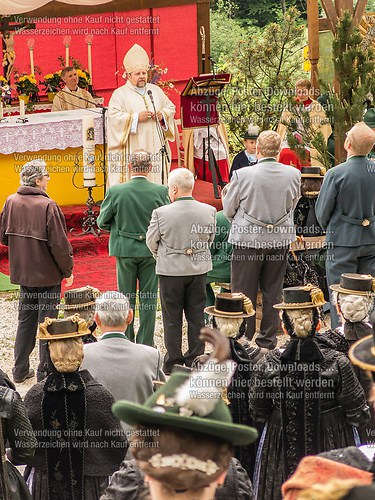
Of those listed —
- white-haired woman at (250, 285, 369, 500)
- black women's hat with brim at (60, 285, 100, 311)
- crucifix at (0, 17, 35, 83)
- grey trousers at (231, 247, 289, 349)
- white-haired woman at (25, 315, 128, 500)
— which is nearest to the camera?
white-haired woman at (25, 315, 128, 500)

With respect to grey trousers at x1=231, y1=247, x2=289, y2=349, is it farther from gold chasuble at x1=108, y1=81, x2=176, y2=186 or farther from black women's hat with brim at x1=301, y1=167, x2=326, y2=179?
gold chasuble at x1=108, y1=81, x2=176, y2=186

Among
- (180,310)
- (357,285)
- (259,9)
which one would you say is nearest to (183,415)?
(357,285)

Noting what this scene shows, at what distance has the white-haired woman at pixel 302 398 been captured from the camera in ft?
16.7

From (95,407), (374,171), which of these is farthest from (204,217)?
(95,407)

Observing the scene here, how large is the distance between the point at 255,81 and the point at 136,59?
3.16m

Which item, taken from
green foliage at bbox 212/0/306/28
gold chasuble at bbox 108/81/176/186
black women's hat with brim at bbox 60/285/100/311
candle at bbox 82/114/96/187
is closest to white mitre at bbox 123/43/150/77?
gold chasuble at bbox 108/81/176/186

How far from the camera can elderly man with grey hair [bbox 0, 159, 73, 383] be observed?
26.1ft

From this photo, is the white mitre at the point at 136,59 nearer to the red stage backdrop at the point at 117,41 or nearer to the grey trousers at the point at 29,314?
the red stage backdrop at the point at 117,41

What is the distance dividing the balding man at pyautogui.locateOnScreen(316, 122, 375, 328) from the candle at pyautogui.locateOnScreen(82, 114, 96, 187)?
4.59 m

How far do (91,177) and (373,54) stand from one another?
12.7 feet

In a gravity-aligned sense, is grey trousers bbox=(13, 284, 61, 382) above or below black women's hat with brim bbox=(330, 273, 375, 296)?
below

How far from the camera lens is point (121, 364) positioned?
5461 millimetres

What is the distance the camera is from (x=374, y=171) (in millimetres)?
8078

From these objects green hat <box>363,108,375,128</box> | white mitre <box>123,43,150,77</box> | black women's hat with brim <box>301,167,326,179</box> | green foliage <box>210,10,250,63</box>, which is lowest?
black women's hat with brim <box>301,167,326,179</box>
